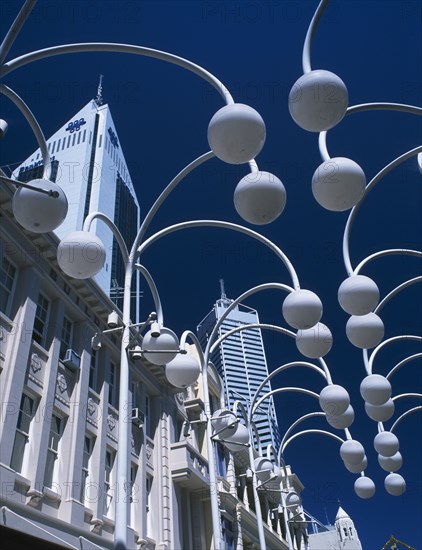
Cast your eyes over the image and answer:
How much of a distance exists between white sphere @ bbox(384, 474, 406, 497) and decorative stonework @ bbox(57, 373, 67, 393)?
9295 millimetres

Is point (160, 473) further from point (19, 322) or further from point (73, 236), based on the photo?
point (73, 236)

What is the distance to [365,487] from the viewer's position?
1384cm

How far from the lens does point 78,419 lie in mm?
15547

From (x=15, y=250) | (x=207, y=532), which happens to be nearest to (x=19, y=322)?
(x=15, y=250)

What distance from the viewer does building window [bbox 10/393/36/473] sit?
12.9m

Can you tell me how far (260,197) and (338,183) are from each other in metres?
0.96

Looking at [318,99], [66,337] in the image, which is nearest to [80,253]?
[318,99]

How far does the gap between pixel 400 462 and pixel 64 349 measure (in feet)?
33.3

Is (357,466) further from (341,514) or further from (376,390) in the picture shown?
(341,514)

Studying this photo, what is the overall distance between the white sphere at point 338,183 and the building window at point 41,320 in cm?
1138

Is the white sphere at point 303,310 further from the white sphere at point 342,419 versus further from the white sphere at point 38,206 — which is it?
the white sphere at point 342,419

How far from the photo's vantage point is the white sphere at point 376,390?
9.84 meters

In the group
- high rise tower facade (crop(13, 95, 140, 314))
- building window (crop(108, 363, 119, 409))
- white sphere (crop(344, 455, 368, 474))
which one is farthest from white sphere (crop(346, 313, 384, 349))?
high rise tower facade (crop(13, 95, 140, 314))

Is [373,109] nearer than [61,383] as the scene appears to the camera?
Yes
